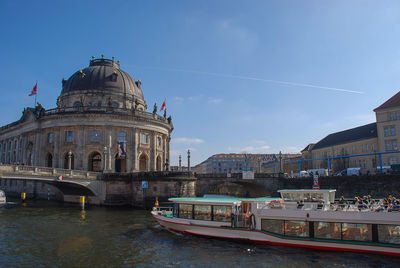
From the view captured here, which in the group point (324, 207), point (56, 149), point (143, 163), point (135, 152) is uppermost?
point (56, 149)

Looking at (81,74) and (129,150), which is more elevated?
(81,74)

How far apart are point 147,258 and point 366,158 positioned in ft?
197

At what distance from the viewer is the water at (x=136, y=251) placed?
16.6 m

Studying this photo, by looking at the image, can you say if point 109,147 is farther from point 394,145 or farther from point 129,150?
point 394,145

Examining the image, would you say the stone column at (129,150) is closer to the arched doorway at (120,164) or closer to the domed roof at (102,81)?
the arched doorway at (120,164)

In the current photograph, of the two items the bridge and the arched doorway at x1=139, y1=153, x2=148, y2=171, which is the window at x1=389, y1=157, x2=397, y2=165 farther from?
the bridge

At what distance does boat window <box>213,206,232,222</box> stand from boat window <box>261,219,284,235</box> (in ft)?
8.41

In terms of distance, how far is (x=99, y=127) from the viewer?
50.5 meters

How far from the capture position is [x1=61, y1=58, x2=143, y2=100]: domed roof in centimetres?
5766

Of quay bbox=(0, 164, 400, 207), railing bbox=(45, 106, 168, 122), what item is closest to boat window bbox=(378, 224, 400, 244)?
quay bbox=(0, 164, 400, 207)

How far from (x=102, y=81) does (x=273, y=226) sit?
153 feet

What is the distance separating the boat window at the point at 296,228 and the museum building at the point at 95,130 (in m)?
30.0

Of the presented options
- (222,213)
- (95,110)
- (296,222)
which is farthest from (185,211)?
(95,110)

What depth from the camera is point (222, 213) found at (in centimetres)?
2303
